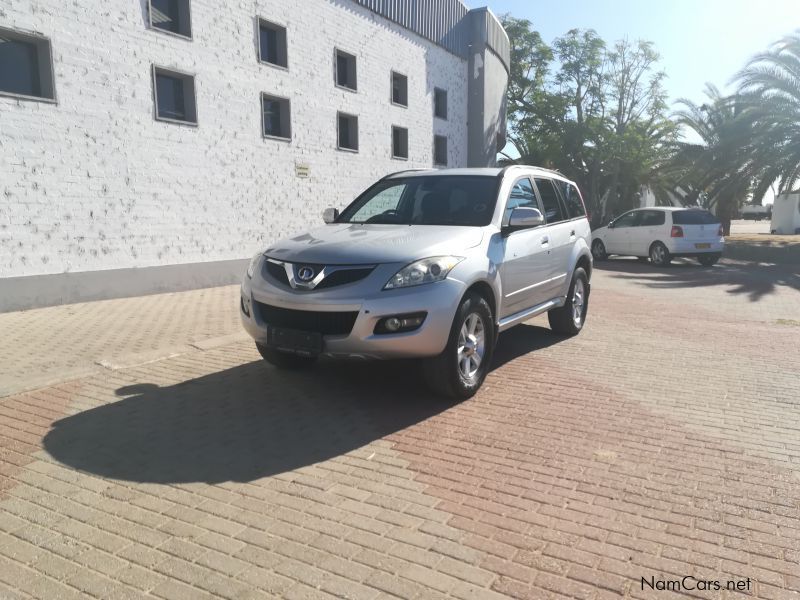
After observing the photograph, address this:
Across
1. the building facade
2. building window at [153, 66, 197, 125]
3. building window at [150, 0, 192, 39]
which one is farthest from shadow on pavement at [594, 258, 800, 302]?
building window at [150, 0, 192, 39]

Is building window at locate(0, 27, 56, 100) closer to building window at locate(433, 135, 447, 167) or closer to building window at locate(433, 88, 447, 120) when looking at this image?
building window at locate(433, 135, 447, 167)

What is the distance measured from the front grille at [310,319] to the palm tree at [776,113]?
1873 centimetres

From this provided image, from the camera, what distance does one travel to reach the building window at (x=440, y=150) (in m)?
20.4

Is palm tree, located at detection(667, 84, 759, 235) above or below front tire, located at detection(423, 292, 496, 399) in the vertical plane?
above

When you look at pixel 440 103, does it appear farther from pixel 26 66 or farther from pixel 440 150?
pixel 26 66

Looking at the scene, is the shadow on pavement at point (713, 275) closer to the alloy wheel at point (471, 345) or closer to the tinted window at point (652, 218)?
the tinted window at point (652, 218)

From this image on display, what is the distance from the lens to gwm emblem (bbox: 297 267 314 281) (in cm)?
441

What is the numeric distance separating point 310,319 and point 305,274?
12.9 inches

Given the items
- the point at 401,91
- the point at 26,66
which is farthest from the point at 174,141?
the point at 401,91

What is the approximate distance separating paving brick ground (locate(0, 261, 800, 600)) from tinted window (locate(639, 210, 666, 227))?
453 inches

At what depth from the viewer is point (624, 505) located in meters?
3.13

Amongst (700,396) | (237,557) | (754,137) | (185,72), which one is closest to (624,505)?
(237,557)

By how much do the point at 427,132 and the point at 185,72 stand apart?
9.61 m
